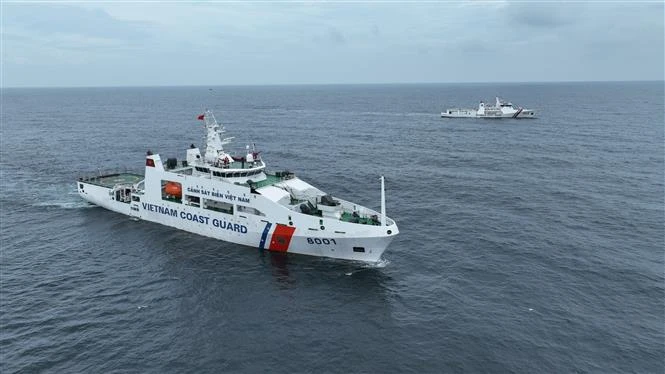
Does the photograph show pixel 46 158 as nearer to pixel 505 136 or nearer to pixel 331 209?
pixel 331 209

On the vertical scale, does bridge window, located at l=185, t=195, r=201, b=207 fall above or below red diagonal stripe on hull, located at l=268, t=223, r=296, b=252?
above

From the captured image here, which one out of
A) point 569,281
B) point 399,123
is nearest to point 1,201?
point 569,281

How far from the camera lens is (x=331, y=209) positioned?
46812mm

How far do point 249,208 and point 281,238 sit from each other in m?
5.04

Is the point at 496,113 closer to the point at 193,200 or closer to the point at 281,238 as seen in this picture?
the point at 193,200

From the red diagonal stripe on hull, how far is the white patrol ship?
0.34ft

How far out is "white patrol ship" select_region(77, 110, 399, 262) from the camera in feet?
147

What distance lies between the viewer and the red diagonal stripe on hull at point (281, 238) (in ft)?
153

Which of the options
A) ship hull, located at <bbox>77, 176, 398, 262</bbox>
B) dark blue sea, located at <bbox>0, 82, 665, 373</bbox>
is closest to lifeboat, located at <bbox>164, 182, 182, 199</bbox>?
ship hull, located at <bbox>77, 176, 398, 262</bbox>

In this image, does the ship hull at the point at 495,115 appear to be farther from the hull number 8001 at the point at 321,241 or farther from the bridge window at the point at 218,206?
the hull number 8001 at the point at 321,241

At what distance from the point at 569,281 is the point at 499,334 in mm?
12417

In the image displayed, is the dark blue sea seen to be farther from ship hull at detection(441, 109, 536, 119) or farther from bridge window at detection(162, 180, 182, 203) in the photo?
ship hull at detection(441, 109, 536, 119)

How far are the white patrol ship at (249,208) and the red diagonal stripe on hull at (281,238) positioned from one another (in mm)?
104

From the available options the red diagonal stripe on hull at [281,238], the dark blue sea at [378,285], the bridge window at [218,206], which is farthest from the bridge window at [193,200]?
the red diagonal stripe on hull at [281,238]
